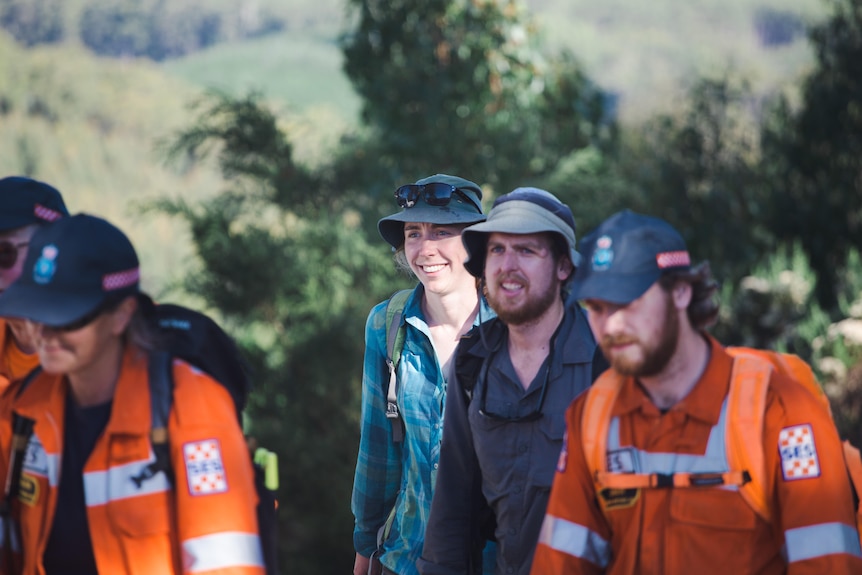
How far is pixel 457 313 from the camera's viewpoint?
12.8ft

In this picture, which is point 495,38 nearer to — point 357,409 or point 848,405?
point 357,409

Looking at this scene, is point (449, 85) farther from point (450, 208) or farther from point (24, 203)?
point (24, 203)

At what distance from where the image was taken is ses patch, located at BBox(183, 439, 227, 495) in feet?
7.64

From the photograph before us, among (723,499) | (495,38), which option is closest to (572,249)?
(723,499)

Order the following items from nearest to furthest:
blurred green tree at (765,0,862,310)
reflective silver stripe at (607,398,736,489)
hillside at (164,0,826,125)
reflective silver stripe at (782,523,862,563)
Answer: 1. reflective silver stripe at (782,523,862,563)
2. reflective silver stripe at (607,398,736,489)
3. blurred green tree at (765,0,862,310)
4. hillside at (164,0,826,125)

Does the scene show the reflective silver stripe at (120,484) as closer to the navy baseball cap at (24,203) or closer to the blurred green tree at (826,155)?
the navy baseball cap at (24,203)

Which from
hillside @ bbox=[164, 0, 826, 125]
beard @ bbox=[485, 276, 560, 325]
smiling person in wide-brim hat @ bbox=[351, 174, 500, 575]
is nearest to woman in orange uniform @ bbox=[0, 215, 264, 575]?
beard @ bbox=[485, 276, 560, 325]

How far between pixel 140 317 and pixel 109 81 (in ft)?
257

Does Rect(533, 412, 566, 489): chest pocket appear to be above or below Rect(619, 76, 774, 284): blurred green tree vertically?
below

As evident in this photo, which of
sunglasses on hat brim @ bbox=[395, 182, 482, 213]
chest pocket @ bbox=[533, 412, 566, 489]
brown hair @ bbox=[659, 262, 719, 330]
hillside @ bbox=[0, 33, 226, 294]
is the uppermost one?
hillside @ bbox=[0, 33, 226, 294]

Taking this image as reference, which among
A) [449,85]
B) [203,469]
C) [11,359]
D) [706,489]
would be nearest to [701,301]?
[706,489]

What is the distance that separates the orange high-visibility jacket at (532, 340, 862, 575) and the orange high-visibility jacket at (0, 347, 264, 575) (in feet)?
2.58

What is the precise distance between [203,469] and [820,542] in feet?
4.59

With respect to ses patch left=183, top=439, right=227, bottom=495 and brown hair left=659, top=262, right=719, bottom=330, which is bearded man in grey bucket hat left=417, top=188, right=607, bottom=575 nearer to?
brown hair left=659, top=262, right=719, bottom=330
